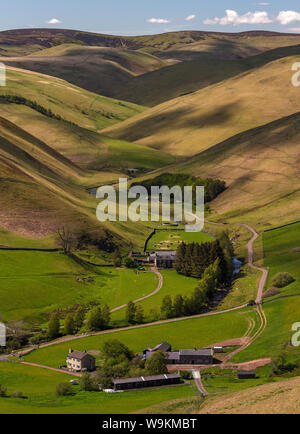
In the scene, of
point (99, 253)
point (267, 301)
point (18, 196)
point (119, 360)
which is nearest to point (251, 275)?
point (267, 301)

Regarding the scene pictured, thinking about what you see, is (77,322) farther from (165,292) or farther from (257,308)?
(257,308)

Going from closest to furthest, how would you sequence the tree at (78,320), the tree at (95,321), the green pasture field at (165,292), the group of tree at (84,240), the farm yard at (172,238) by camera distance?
1. the tree at (95,321)
2. the tree at (78,320)
3. the green pasture field at (165,292)
4. the group of tree at (84,240)
5. the farm yard at (172,238)

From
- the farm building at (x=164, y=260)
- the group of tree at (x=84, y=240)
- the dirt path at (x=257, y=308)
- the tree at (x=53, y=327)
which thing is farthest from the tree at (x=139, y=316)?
the group of tree at (x=84, y=240)

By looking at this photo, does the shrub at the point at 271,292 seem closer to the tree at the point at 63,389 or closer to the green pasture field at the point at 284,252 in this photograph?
the green pasture field at the point at 284,252

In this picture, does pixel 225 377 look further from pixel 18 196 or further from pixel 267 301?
pixel 18 196

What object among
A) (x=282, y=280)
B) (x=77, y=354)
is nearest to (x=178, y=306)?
(x=282, y=280)

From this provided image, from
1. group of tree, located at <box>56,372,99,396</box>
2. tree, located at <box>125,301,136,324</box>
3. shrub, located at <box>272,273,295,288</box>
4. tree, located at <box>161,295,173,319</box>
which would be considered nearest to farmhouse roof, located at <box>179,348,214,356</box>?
group of tree, located at <box>56,372,99,396</box>

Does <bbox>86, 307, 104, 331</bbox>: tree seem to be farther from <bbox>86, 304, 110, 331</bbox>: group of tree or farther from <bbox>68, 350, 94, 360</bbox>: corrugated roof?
<bbox>68, 350, 94, 360</bbox>: corrugated roof

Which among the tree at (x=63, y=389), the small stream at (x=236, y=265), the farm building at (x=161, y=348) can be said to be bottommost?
the small stream at (x=236, y=265)
